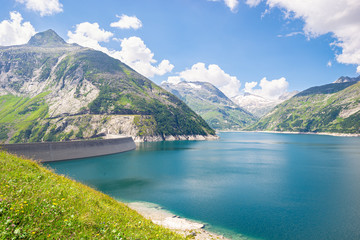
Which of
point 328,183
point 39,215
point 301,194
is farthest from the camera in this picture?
point 328,183

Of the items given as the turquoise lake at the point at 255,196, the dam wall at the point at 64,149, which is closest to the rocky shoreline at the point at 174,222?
the turquoise lake at the point at 255,196

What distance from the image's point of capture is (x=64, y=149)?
75.5 m

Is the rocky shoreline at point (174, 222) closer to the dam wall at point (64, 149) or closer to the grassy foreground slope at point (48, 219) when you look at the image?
the grassy foreground slope at point (48, 219)

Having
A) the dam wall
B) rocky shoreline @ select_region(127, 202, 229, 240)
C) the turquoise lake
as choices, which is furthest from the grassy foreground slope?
the dam wall

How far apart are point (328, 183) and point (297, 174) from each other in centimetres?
1012

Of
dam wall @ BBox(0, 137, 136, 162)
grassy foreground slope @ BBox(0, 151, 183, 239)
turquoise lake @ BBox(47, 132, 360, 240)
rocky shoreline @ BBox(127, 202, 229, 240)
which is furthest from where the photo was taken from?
dam wall @ BBox(0, 137, 136, 162)

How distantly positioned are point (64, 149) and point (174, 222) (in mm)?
65370

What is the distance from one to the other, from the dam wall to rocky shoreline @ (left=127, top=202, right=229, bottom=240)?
3478cm

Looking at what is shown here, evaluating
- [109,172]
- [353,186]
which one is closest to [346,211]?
[353,186]

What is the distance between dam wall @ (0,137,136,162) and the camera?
62562 mm

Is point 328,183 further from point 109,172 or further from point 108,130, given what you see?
point 108,130

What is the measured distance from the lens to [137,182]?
47.5 meters

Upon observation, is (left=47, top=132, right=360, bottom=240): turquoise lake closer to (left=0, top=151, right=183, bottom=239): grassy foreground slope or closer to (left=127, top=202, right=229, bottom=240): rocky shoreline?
(left=127, top=202, right=229, bottom=240): rocky shoreline

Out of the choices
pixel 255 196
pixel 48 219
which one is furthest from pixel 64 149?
pixel 48 219
